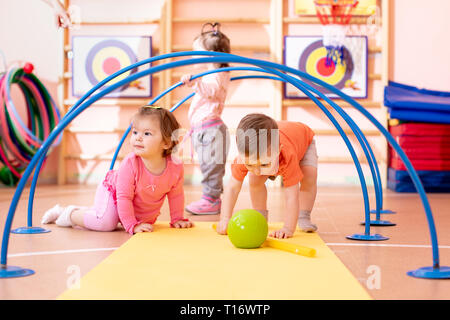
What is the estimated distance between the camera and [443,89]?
3881mm

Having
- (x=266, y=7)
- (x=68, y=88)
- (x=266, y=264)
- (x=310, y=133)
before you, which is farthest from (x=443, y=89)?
(x=266, y=264)

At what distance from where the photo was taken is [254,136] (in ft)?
5.12

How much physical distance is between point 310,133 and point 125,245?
0.76m

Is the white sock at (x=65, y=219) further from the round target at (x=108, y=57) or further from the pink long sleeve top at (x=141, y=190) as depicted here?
the round target at (x=108, y=57)

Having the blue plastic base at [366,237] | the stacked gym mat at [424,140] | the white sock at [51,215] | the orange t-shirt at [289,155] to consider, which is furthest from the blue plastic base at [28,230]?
the stacked gym mat at [424,140]

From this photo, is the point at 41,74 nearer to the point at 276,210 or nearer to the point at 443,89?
the point at 276,210

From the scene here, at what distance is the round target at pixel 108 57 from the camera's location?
395 centimetres

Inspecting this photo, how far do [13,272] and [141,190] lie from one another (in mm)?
637

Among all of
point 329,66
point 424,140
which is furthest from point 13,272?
point 329,66

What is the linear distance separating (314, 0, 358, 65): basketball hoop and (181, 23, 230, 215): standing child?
152cm

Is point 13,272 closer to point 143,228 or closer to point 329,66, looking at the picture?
point 143,228

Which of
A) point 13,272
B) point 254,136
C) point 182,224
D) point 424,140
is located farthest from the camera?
point 424,140

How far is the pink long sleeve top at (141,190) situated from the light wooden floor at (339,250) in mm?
92

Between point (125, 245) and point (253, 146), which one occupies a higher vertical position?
point (253, 146)
